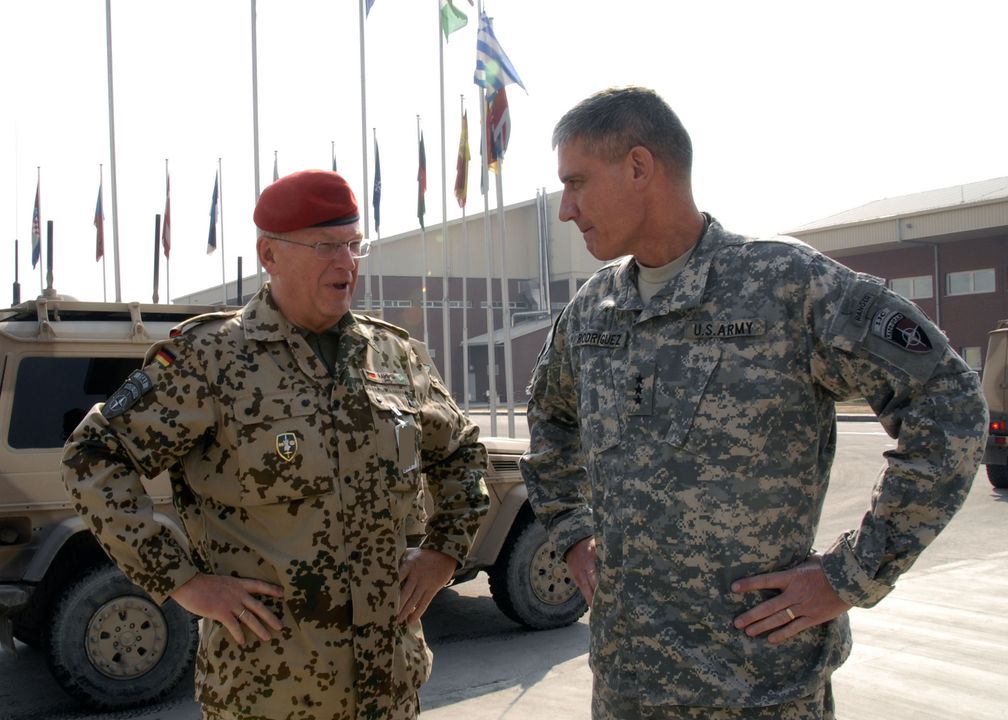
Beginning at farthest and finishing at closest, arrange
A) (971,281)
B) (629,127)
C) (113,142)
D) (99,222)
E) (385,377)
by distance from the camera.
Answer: (971,281)
(99,222)
(113,142)
(385,377)
(629,127)

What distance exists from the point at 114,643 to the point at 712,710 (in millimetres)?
3747

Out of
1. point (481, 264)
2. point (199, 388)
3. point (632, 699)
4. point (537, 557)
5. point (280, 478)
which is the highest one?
point (481, 264)

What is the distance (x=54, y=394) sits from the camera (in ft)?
16.3

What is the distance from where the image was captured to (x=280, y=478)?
2.29 meters

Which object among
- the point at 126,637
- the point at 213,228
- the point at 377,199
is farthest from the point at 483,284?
the point at 126,637

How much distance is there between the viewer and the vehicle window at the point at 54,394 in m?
4.86

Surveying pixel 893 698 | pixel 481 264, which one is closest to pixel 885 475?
pixel 893 698

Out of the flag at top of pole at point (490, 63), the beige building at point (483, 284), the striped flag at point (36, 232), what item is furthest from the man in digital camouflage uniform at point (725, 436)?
the beige building at point (483, 284)

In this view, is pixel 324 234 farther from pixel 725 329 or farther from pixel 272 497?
pixel 725 329

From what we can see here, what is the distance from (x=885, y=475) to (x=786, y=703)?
1.67 ft

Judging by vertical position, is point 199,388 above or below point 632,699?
above

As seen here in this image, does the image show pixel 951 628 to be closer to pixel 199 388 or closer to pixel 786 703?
pixel 786 703

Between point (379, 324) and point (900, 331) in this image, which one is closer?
point (900, 331)

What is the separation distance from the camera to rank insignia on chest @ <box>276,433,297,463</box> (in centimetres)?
231
